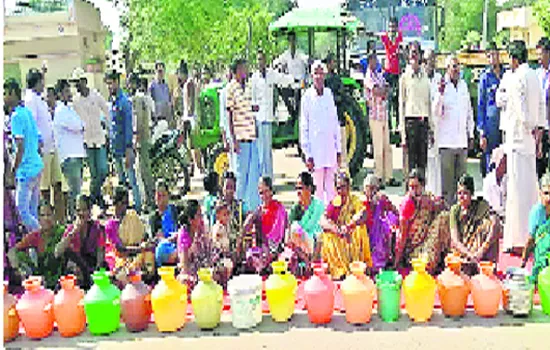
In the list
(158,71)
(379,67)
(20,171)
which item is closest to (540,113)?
(379,67)

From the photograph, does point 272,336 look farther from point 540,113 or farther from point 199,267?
point 540,113

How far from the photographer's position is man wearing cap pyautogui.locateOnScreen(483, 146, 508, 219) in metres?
6.61

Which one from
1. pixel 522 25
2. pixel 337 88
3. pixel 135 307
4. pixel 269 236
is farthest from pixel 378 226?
pixel 522 25

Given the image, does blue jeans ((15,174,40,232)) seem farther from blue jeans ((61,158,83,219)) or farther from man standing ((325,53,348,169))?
man standing ((325,53,348,169))

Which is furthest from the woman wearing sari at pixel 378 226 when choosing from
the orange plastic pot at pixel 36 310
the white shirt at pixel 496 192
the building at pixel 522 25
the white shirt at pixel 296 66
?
the building at pixel 522 25

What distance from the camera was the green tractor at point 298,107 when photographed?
31.1 feet

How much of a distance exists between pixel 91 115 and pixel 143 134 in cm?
59

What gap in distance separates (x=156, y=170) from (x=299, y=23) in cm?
260

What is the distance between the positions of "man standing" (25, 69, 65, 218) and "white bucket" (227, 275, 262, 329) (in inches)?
123

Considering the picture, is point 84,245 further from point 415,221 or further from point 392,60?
point 392,60

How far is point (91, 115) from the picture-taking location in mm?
8109

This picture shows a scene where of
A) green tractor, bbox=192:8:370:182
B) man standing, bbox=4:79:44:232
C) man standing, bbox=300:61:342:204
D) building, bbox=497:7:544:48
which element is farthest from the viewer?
building, bbox=497:7:544:48

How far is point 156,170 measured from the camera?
360 inches

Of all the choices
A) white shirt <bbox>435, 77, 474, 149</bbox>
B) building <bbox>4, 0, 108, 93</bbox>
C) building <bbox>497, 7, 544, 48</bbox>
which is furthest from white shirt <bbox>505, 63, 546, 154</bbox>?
building <bbox>497, 7, 544, 48</bbox>
